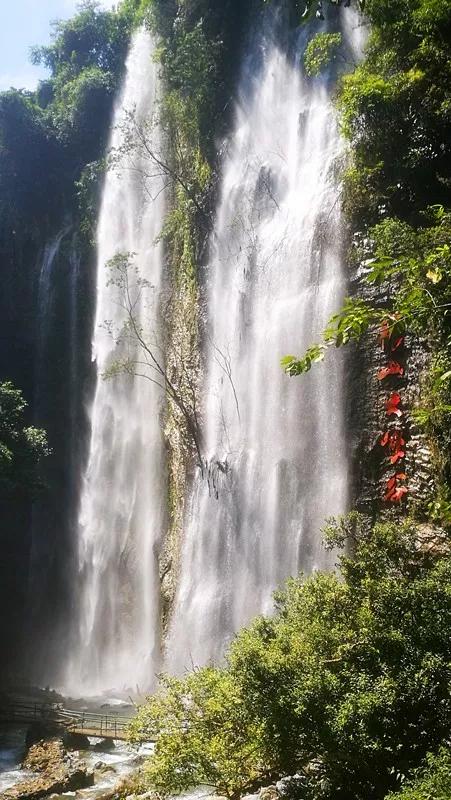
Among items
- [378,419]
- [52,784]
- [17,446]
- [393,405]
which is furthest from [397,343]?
[17,446]

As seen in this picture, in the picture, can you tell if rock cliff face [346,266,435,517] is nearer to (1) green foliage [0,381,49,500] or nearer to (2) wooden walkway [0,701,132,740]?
(2) wooden walkway [0,701,132,740]

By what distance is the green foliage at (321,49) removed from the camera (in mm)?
15745

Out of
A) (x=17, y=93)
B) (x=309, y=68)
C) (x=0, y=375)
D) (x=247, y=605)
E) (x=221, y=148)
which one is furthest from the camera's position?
(x=17, y=93)

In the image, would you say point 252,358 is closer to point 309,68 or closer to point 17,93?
point 309,68

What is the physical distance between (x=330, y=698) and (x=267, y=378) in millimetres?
9652

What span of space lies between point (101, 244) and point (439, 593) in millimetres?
23527

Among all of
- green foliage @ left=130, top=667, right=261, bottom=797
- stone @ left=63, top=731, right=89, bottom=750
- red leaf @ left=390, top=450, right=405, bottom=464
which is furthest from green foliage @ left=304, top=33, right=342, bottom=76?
stone @ left=63, top=731, right=89, bottom=750

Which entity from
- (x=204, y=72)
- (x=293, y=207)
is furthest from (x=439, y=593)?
(x=204, y=72)

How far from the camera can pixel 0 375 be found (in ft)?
90.0

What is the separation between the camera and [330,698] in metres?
6.69

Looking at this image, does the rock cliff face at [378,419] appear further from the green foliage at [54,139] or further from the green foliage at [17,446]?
the green foliage at [54,139]

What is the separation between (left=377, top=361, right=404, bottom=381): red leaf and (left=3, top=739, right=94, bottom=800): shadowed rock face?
9653mm

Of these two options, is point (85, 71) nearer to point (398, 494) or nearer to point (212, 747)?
point (398, 494)

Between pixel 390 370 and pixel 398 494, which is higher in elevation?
pixel 390 370
